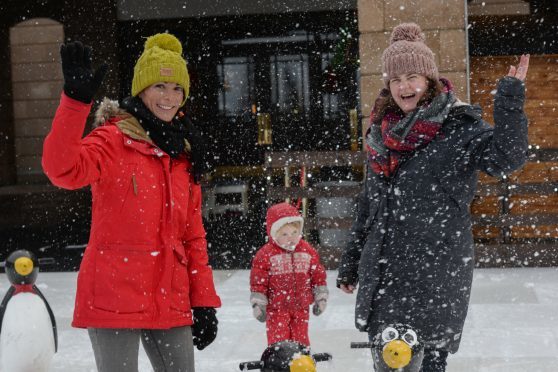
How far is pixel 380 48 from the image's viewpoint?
27.1ft

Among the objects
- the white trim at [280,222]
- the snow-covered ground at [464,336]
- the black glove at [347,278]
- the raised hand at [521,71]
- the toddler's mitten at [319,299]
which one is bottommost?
the snow-covered ground at [464,336]

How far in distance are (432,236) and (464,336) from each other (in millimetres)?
2733

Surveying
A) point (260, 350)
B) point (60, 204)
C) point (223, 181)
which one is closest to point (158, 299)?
point (260, 350)

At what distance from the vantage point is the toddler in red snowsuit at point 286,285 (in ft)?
14.4

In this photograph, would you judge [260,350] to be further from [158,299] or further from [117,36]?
[117,36]

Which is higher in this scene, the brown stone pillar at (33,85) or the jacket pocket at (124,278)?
the brown stone pillar at (33,85)

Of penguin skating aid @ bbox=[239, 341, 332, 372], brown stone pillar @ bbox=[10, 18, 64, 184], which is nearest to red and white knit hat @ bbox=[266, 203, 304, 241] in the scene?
penguin skating aid @ bbox=[239, 341, 332, 372]

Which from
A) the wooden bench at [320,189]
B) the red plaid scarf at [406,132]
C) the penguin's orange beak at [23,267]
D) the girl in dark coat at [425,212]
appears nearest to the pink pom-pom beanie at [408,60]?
the girl in dark coat at [425,212]

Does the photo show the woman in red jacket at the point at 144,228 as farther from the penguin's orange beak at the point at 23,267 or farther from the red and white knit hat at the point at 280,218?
the red and white knit hat at the point at 280,218

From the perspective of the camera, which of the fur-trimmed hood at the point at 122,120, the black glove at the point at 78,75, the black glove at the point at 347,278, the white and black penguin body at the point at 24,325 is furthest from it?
the white and black penguin body at the point at 24,325

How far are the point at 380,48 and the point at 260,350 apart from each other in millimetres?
4186

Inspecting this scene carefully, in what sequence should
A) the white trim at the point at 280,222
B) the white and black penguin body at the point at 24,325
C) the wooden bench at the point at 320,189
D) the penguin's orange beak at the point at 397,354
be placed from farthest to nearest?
the wooden bench at the point at 320,189
the white trim at the point at 280,222
the white and black penguin body at the point at 24,325
the penguin's orange beak at the point at 397,354

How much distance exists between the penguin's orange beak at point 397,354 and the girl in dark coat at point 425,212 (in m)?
0.96

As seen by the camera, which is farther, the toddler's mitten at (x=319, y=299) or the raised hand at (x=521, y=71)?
the toddler's mitten at (x=319, y=299)
